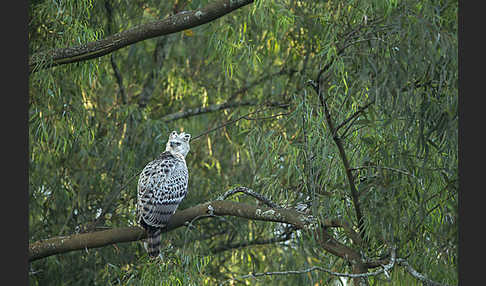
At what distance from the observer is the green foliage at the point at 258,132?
305 centimetres

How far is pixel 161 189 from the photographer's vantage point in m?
3.93

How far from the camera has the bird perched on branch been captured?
3.75m

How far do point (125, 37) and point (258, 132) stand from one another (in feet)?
2.69

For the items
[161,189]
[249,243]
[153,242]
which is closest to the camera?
[153,242]

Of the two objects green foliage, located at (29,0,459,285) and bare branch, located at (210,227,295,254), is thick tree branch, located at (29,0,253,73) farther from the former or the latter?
bare branch, located at (210,227,295,254)

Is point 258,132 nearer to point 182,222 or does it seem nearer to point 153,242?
point 182,222

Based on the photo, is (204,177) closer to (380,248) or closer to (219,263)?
(219,263)

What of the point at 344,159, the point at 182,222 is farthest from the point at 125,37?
the point at 344,159

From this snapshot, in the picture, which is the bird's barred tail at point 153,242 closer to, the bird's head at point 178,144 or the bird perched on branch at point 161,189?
the bird perched on branch at point 161,189

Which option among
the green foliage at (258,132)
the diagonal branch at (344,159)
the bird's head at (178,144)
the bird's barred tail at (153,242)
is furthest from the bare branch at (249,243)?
the diagonal branch at (344,159)

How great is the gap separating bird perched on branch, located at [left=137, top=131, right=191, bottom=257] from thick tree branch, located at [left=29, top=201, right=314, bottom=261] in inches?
2.6

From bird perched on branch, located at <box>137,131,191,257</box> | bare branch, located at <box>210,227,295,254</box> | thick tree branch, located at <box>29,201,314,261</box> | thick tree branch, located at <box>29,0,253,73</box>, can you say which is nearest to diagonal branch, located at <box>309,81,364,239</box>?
thick tree branch, located at <box>29,201,314,261</box>

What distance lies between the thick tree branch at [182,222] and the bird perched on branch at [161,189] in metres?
0.07

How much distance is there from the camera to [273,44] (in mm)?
4898
